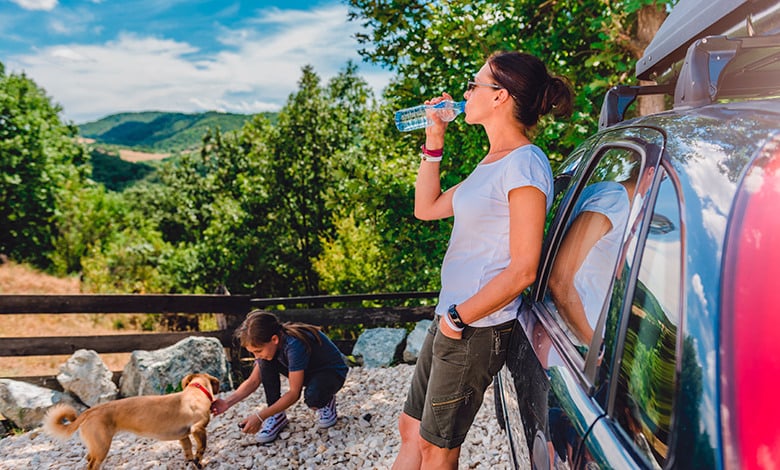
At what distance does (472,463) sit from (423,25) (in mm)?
5900

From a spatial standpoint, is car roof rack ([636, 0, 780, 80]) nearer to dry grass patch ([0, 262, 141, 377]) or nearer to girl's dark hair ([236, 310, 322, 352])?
girl's dark hair ([236, 310, 322, 352])

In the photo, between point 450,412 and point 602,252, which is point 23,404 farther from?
point 602,252

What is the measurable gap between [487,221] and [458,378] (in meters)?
0.53

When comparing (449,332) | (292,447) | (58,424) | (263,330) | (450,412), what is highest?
(449,332)

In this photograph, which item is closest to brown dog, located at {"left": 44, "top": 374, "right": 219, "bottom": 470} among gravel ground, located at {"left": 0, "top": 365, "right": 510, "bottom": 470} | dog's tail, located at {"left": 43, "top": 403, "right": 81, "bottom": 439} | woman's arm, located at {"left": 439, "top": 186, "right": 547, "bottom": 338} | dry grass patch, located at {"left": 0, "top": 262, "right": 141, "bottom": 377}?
dog's tail, located at {"left": 43, "top": 403, "right": 81, "bottom": 439}

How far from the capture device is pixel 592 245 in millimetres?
1690

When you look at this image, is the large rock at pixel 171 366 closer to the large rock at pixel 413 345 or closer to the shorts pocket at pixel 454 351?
the large rock at pixel 413 345

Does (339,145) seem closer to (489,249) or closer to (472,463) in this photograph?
(472,463)

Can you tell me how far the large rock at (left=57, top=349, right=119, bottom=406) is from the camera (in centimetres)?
565

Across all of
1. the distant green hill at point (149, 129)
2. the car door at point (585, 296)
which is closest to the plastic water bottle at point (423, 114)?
the car door at point (585, 296)

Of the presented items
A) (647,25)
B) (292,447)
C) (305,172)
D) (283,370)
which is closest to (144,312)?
(283,370)

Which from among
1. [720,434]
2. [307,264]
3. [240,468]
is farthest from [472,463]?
[307,264]

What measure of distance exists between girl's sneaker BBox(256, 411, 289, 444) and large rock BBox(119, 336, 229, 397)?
1.56 metres

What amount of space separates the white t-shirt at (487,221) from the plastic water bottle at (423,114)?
423mm
